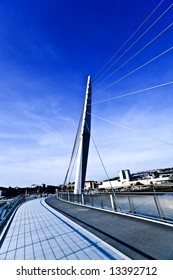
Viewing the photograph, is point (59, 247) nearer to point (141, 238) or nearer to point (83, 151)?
point (141, 238)

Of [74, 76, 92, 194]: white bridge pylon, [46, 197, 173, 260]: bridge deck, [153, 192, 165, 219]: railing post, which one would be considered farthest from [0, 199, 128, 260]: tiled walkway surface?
[74, 76, 92, 194]: white bridge pylon

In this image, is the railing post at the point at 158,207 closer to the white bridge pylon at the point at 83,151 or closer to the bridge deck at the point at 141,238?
the bridge deck at the point at 141,238

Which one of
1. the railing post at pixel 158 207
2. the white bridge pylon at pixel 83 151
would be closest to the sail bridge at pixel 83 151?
the white bridge pylon at pixel 83 151

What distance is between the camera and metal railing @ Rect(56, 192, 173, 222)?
5172 mm

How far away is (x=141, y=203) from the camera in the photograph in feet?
20.7

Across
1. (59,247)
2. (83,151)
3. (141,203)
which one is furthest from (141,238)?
(83,151)

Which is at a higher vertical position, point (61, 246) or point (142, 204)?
point (142, 204)

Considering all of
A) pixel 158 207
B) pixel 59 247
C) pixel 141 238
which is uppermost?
pixel 158 207

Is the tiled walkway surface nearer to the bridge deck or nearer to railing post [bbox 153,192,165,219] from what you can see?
the bridge deck
